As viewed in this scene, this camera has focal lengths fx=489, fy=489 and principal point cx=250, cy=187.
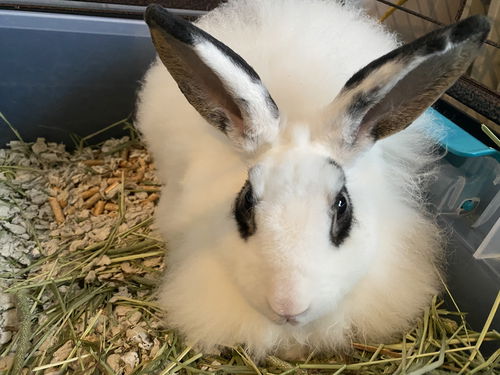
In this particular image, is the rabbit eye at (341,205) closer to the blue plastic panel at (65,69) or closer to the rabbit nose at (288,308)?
the rabbit nose at (288,308)

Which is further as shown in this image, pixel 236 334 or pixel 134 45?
pixel 134 45

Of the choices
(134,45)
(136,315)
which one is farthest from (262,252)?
(134,45)

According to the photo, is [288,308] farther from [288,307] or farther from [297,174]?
[297,174]

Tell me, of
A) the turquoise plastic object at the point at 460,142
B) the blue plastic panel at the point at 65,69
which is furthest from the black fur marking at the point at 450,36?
the blue plastic panel at the point at 65,69

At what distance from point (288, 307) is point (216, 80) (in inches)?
17.3

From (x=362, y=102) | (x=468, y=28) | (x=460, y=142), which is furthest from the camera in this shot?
(x=460, y=142)

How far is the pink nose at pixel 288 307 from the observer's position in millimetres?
809

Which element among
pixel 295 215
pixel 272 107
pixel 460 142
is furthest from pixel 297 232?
pixel 460 142

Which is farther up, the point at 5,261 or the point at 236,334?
the point at 236,334

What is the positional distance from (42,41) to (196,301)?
43.5 inches

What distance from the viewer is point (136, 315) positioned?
1.27 meters

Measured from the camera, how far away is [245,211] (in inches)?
35.9

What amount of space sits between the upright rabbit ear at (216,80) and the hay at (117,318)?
0.52 m

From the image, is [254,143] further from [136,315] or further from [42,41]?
[42,41]
